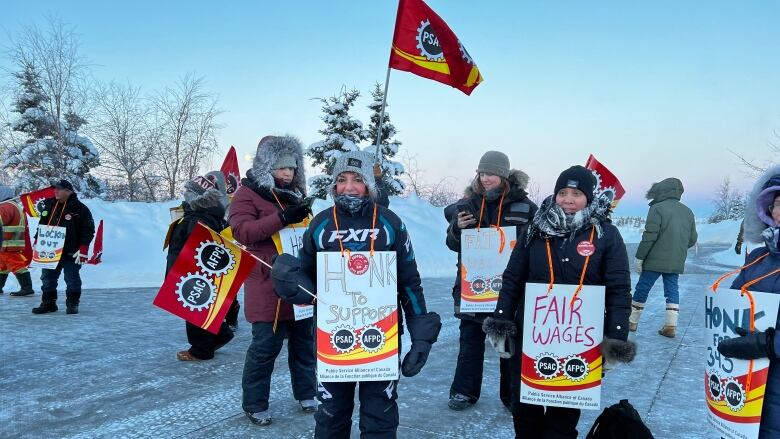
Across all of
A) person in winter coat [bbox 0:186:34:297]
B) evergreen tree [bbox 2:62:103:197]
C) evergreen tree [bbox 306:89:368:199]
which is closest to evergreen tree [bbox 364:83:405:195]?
evergreen tree [bbox 306:89:368:199]

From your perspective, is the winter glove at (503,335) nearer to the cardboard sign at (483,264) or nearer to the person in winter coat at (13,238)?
the cardboard sign at (483,264)

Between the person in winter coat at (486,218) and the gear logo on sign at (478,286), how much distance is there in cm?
19

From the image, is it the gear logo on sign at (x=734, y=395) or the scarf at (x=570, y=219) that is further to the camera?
the scarf at (x=570, y=219)

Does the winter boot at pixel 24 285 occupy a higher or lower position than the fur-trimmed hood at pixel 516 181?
lower

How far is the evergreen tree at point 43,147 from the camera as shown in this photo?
22.2m

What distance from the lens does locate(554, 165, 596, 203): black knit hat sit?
2971mm

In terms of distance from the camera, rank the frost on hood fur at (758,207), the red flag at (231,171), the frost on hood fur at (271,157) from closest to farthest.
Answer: the frost on hood fur at (758,207), the frost on hood fur at (271,157), the red flag at (231,171)

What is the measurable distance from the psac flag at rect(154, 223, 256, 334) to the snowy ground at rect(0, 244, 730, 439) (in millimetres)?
650

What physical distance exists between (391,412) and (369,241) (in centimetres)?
92

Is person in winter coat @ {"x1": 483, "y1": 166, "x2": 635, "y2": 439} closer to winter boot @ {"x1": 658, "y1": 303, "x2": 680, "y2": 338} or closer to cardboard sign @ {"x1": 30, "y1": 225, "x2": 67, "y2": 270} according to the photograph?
Result: winter boot @ {"x1": 658, "y1": 303, "x2": 680, "y2": 338}

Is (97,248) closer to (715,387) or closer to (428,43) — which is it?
(428,43)

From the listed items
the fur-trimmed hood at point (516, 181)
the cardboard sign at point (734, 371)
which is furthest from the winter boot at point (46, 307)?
the cardboard sign at point (734, 371)

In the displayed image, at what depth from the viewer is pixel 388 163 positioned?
24.6m

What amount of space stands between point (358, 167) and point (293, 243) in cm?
147
